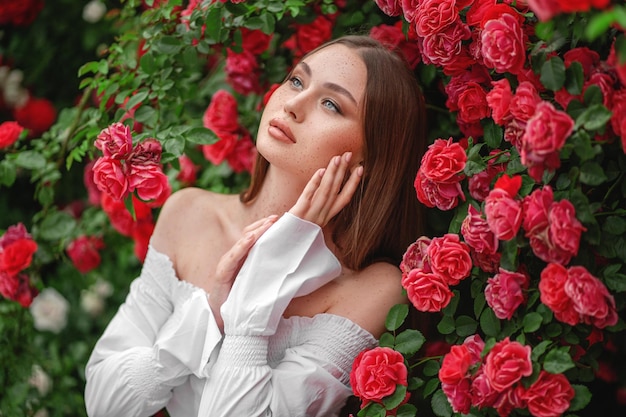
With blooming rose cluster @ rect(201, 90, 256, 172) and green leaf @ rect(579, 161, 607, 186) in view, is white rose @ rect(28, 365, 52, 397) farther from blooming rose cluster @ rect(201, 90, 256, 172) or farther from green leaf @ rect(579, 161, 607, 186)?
green leaf @ rect(579, 161, 607, 186)

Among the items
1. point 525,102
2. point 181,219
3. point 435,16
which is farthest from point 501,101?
point 181,219

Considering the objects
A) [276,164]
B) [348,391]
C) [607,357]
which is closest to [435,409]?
[348,391]

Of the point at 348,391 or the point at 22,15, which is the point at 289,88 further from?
the point at 22,15

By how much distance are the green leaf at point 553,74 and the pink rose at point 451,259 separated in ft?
1.43

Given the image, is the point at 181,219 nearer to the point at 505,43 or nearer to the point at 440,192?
the point at 440,192

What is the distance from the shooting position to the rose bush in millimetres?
1542

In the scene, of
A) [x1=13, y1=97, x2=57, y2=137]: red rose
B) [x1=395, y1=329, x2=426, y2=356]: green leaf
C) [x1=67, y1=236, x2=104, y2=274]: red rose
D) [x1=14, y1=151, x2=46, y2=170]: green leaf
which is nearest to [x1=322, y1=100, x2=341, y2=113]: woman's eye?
[x1=395, y1=329, x2=426, y2=356]: green leaf

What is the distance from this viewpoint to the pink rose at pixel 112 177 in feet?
6.55

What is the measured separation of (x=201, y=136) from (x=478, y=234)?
0.92 meters

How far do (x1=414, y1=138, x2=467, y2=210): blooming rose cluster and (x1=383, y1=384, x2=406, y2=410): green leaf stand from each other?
1.55ft

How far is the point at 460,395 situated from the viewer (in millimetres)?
1706

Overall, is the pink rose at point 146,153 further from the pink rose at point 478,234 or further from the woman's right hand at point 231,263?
the pink rose at point 478,234

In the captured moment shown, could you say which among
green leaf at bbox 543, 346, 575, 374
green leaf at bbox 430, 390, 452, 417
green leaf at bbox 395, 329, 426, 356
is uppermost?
green leaf at bbox 543, 346, 575, 374

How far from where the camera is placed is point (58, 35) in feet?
12.5
